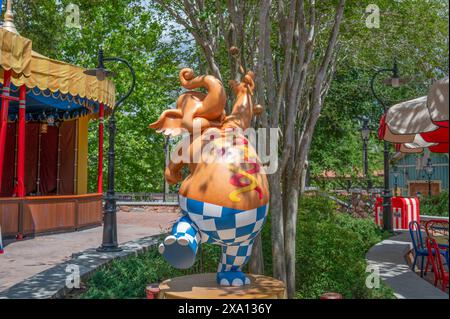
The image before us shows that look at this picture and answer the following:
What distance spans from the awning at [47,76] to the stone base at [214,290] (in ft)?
21.5

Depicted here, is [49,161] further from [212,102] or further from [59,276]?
[212,102]

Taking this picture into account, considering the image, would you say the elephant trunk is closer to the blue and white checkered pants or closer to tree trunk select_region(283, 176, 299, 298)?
the blue and white checkered pants

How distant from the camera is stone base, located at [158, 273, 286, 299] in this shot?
3656 millimetres

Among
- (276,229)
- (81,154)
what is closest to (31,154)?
(81,154)

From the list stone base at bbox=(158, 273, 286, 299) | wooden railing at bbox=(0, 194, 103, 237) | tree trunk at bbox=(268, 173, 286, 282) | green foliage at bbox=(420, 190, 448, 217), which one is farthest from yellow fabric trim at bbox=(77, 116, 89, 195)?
green foliage at bbox=(420, 190, 448, 217)

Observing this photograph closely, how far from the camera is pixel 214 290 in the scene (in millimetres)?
3807

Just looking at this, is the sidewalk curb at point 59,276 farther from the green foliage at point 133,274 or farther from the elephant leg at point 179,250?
the elephant leg at point 179,250

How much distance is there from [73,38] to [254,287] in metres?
20.7

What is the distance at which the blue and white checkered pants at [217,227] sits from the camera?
3.61m

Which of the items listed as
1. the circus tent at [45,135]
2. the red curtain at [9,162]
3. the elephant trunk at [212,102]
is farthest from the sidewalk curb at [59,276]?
the red curtain at [9,162]

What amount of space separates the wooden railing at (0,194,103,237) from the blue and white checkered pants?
8.03 m

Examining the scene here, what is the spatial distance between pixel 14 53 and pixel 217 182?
6.88 metres

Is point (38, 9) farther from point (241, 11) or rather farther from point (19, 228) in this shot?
point (241, 11)
